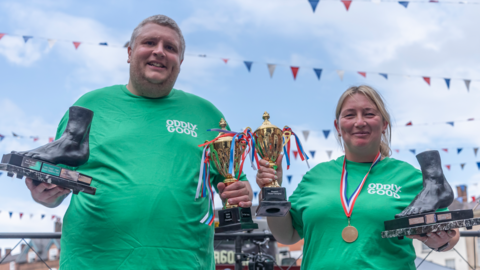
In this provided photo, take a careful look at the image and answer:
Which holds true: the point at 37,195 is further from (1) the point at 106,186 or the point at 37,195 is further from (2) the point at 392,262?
(2) the point at 392,262

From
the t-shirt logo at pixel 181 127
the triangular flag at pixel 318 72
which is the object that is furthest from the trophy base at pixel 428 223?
the triangular flag at pixel 318 72

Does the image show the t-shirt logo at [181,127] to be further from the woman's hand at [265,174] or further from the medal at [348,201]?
the medal at [348,201]

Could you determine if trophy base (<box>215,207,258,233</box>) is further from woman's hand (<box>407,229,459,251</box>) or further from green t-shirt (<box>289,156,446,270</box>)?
woman's hand (<box>407,229,459,251</box>)

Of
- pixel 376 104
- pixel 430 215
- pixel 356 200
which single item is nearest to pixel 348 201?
pixel 356 200

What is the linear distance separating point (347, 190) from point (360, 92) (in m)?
0.50

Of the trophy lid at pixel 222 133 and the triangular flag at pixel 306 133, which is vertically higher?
the triangular flag at pixel 306 133

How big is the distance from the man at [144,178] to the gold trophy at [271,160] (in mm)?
122

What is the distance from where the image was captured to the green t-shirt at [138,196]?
188cm

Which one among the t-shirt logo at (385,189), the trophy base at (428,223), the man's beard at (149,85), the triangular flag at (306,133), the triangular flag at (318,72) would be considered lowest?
the trophy base at (428,223)

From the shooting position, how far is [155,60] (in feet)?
7.06

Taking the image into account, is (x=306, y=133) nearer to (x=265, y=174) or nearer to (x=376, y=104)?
(x=376, y=104)

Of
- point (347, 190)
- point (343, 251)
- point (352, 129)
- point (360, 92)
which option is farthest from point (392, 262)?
point (360, 92)

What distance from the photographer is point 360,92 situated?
2152mm

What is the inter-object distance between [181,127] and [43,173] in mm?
684
